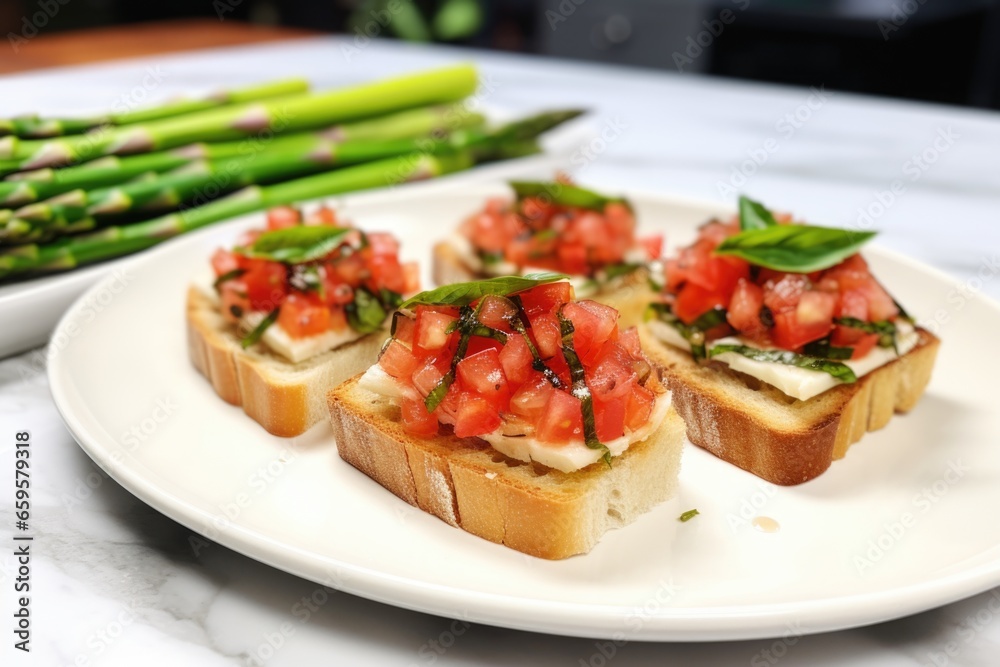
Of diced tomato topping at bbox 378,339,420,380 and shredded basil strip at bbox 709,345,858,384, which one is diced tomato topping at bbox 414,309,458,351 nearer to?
diced tomato topping at bbox 378,339,420,380

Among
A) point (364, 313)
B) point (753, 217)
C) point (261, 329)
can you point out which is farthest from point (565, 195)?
point (261, 329)

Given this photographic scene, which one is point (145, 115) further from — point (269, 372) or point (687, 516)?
point (687, 516)

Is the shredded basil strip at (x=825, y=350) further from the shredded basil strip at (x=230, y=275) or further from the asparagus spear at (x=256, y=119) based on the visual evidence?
the asparagus spear at (x=256, y=119)

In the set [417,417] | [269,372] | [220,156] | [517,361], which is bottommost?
[269,372]

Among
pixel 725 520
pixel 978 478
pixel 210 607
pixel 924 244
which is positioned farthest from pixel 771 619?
pixel 924 244

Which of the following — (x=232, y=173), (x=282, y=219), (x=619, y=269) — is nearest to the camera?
(x=282, y=219)
